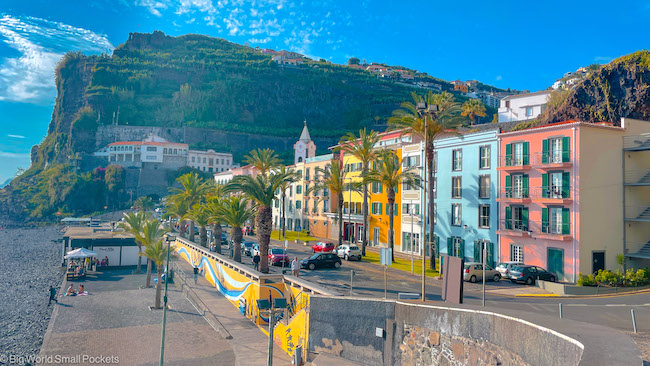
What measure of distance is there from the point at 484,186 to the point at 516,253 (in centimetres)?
637

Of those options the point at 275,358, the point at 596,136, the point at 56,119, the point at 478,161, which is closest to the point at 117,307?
the point at 275,358

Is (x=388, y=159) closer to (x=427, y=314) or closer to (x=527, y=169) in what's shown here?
(x=527, y=169)

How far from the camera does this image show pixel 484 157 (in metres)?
38.5

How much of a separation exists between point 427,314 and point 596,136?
26.7 metres

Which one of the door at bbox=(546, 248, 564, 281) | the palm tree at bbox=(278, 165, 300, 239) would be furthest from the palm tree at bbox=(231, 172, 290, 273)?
the door at bbox=(546, 248, 564, 281)

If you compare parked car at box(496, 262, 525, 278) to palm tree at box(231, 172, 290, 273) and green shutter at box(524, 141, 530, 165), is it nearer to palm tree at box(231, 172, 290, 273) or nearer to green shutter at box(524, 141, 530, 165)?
green shutter at box(524, 141, 530, 165)

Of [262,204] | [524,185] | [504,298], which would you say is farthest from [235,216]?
[524,185]

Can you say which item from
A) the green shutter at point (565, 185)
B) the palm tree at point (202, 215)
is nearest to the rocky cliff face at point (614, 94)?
the green shutter at point (565, 185)

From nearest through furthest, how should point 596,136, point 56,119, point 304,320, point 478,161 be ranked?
point 304,320
point 596,136
point 478,161
point 56,119

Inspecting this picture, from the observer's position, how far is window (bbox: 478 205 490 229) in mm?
37844

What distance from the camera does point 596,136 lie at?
3183 cm

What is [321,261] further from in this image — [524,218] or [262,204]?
[524,218]

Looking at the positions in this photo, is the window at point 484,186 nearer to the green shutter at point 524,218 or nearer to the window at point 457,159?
the window at point 457,159

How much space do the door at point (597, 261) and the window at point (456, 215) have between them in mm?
11508
